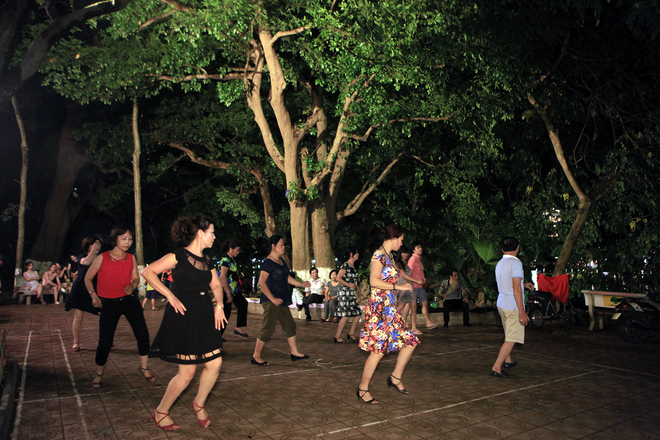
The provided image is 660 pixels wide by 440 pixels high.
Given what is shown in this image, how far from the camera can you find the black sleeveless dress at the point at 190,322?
4.71m

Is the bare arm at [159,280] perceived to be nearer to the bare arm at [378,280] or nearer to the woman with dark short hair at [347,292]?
the bare arm at [378,280]

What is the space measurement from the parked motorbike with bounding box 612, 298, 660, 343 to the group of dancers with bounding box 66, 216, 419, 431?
607cm

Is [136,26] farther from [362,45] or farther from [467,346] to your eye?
[467,346]

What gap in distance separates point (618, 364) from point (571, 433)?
12.2ft

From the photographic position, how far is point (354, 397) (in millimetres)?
5945

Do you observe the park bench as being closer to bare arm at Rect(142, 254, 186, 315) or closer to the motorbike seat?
the motorbike seat

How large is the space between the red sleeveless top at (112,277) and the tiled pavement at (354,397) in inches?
43.3

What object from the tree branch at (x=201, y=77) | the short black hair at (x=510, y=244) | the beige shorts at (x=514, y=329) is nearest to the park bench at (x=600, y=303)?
the beige shorts at (x=514, y=329)

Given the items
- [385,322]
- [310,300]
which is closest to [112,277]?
[385,322]

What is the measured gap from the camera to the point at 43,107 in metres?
25.7

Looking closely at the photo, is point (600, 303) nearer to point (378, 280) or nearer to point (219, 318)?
point (378, 280)

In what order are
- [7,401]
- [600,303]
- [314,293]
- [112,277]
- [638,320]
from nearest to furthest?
[7,401], [112,277], [638,320], [600,303], [314,293]

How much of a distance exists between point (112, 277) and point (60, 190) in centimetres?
2126

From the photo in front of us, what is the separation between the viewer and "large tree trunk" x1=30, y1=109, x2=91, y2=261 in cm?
2508
